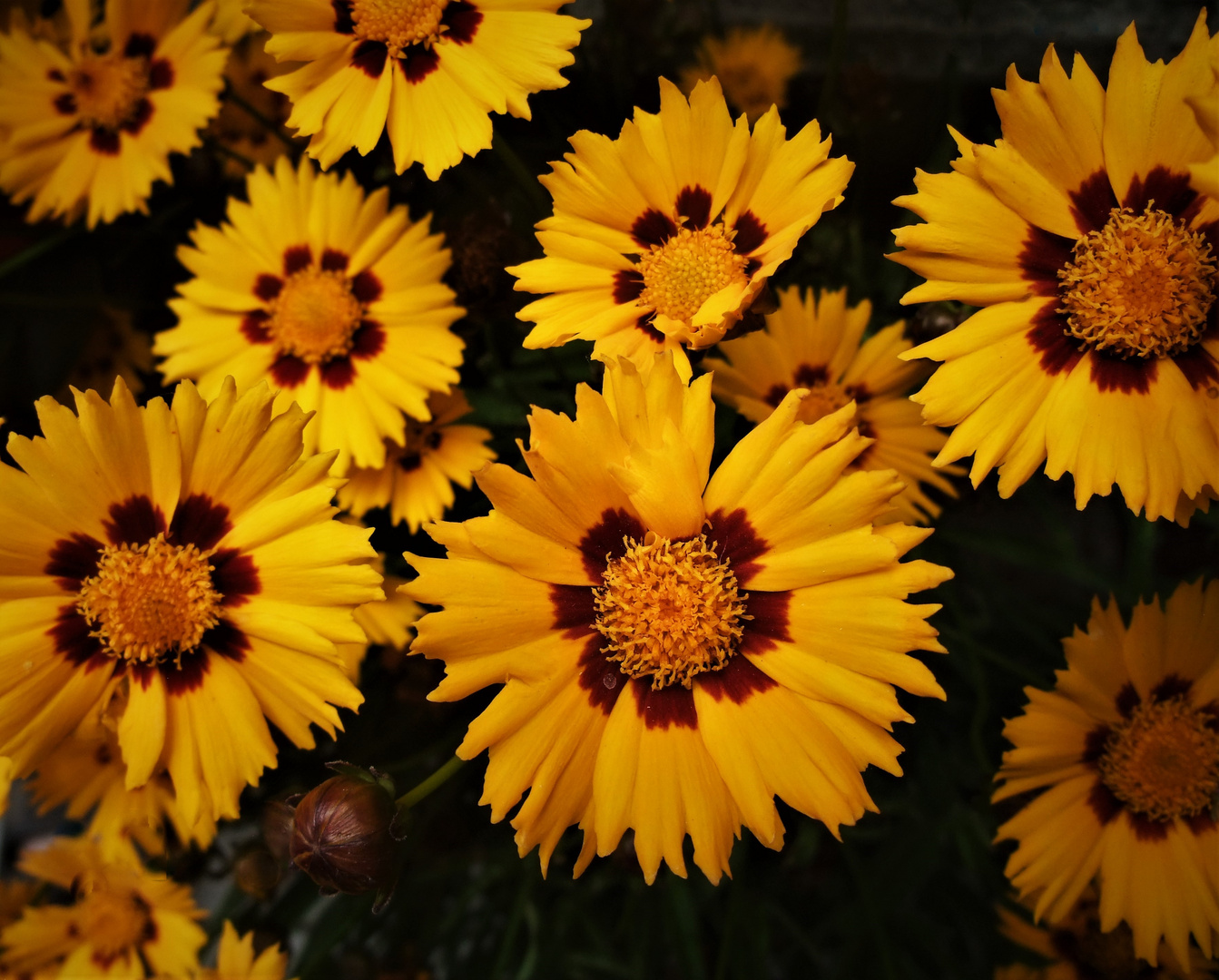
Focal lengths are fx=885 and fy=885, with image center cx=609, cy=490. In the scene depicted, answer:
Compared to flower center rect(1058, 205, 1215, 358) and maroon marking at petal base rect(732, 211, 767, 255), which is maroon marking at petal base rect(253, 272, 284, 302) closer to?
maroon marking at petal base rect(732, 211, 767, 255)

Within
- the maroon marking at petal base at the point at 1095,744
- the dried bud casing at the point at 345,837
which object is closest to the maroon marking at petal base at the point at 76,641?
the dried bud casing at the point at 345,837

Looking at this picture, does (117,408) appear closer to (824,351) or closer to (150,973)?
(824,351)

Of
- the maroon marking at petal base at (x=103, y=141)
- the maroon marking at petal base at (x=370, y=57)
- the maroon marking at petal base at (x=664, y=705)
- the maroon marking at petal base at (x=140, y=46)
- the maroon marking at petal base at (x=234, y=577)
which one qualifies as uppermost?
the maroon marking at petal base at (x=140, y=46)

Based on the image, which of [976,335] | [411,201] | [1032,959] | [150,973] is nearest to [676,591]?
[976,335]

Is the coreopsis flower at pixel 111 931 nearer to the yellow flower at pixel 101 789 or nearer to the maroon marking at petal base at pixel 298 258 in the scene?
the yellow flower at pixel 101 789

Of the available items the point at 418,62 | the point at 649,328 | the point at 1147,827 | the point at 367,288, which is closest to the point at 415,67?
the point at 418,62

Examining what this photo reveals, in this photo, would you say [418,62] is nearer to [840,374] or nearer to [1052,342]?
[840,374]

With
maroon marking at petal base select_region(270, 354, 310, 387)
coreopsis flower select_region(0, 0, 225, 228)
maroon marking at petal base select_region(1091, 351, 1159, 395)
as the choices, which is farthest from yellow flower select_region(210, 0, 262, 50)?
maroon marking at petal base select_region(1091, 351, 1159, 395)
